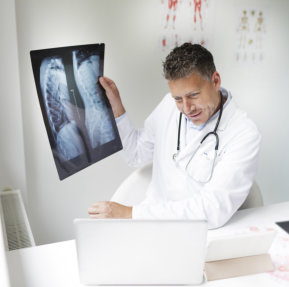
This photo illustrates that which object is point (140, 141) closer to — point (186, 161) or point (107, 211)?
point (186, 161)

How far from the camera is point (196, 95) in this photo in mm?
1532

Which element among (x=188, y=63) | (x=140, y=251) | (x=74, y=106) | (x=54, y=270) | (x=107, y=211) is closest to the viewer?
(x=140, y=251)

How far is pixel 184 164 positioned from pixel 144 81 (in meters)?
0.77

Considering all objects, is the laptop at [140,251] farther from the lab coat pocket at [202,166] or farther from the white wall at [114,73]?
the white wall at [114,73]

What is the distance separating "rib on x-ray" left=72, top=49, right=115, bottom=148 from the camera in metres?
1.57

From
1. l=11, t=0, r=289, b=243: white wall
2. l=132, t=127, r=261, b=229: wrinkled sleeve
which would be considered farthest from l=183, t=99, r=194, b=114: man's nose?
l=11, t=0, r=289, b=243: white wall

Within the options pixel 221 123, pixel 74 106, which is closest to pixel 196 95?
pixel 221 123

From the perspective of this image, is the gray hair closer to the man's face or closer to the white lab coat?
the man's face

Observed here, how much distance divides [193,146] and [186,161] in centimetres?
8

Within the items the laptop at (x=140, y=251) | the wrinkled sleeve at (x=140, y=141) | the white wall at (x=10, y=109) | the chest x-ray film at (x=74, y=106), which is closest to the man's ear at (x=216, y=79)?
the wrinkled sleeve at (x=140, y=141)

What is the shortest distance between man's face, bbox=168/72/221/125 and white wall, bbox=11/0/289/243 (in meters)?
0.74

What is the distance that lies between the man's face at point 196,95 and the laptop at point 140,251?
25.4 inches

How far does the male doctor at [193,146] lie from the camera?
55.2 inches

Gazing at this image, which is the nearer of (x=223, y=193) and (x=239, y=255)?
(x=239, y=255)
